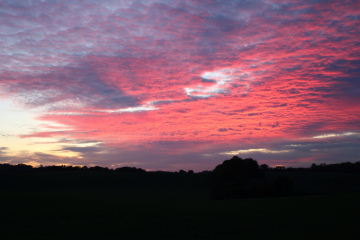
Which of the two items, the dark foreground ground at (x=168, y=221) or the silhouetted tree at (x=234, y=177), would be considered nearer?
the dark foreground ground at (x=168, y=221)

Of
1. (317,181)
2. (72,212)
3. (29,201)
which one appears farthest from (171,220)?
(317,181)

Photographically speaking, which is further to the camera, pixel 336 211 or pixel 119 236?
pixel 336 211

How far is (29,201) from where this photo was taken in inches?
1107

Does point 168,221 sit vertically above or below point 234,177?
→ below

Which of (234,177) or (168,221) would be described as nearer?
(168,221)

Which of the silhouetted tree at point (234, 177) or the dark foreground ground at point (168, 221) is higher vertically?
the silhouetted tree at point (234, 177)

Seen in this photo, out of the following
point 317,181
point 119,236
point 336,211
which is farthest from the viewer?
point 317,181

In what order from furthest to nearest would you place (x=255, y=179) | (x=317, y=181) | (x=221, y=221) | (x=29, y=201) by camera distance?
(x=317, y=181), (x=255, y=179), (x=29, y=201), (x=221, y=221)

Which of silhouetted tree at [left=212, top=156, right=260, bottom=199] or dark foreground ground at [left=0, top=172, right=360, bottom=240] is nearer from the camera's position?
dark foreground ground at [left=0, top=172, right=360, bottom=240]

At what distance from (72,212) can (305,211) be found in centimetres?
1825

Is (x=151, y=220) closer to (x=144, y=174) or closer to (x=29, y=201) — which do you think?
(x=29, y=201)

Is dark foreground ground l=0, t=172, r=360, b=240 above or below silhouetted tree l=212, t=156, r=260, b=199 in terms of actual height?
below

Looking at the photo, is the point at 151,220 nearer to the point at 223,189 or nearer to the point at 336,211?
the point at 336,211

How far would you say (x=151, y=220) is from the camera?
20.5 m
